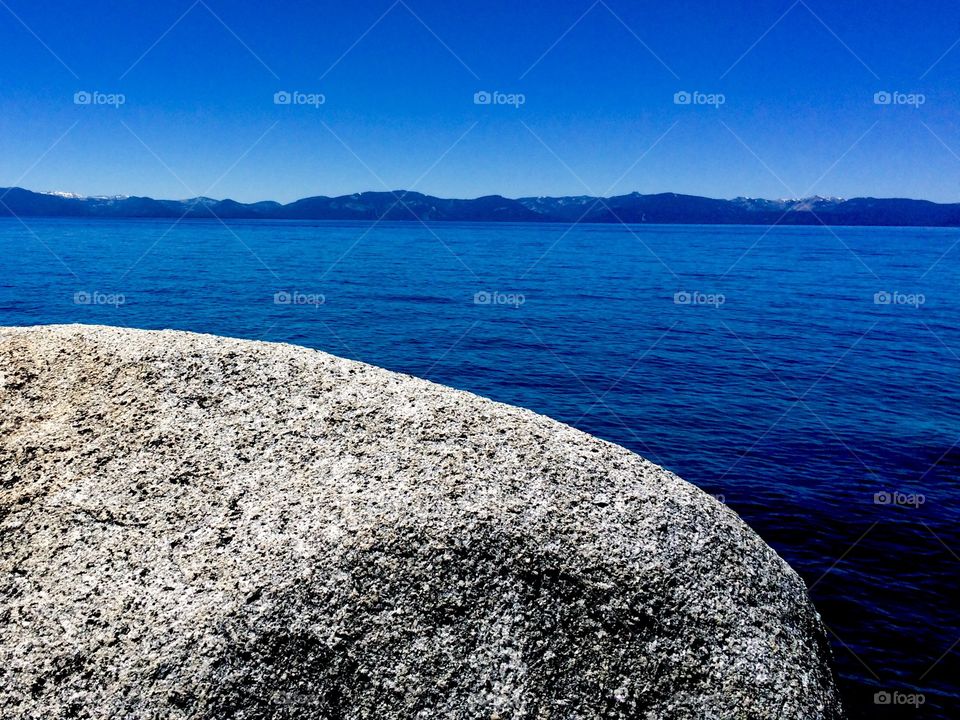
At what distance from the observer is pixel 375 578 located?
13.5 feet

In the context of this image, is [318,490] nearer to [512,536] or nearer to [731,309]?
[512,536]

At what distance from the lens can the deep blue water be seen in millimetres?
11211

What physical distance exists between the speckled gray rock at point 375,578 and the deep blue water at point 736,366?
5975mm

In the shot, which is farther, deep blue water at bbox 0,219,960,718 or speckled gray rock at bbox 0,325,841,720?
deep blue water at bbox 0,219,960,718

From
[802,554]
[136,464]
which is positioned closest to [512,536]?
[136,464]

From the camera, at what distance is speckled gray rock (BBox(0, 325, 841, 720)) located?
3.95 meters

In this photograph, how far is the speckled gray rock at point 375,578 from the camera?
13.0 ft

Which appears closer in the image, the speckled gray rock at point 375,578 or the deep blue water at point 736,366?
the speckled gray rock at point 375,578

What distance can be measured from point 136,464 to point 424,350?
2464 centimetres

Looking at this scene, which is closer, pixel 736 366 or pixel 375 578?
pixel 375 578

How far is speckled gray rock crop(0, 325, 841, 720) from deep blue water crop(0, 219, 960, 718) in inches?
235

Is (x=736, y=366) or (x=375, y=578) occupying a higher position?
(x=736, y=366)

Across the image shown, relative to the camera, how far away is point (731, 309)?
4297 cm

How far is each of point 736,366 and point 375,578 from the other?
25.3 m
